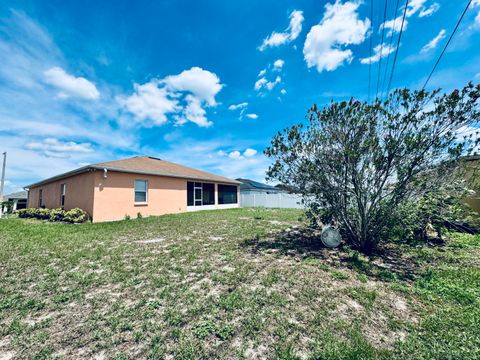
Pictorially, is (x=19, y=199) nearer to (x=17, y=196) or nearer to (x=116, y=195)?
(x=17, y=196)

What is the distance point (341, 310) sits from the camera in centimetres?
273

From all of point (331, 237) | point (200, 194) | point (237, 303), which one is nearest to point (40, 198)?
point (200, 194)

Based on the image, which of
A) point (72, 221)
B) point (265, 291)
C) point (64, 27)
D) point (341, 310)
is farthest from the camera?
point (72, 221)

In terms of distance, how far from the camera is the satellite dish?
5.68m

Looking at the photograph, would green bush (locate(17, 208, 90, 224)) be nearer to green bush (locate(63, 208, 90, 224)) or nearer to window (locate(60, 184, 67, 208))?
green bush (locate(63, 208, 90, 224))

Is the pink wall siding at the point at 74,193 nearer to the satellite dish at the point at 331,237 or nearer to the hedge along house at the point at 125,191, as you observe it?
the hedge along house at the point at 125,191

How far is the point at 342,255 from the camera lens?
16.6 ft

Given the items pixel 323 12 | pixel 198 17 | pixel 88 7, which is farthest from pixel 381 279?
pixel 88 7

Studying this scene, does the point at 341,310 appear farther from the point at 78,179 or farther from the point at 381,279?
the point at 78,179

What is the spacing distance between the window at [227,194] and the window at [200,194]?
0.90 m

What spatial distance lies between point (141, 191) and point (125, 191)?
3.36 ft

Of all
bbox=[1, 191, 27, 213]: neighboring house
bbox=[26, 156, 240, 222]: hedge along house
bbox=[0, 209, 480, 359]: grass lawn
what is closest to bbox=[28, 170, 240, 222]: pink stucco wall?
bbox=[26, 156, 240, 222]: hedge along house

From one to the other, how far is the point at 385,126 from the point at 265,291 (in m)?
4.42

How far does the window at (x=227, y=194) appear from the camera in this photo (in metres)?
17.8
